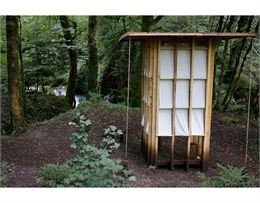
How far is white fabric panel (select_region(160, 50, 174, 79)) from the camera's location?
5641 millimetres

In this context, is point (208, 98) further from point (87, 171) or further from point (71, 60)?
point (71, 60)

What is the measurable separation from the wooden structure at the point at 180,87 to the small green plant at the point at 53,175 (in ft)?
4.64

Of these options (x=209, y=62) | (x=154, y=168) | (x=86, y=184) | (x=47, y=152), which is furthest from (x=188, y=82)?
(x=47, y=152)

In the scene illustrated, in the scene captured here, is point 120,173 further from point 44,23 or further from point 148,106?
point 44,23

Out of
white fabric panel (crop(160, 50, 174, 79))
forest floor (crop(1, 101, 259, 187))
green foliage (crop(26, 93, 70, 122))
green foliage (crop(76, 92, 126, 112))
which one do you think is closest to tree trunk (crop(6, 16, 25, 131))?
forest floor (crop(1, 101, 259, 187))

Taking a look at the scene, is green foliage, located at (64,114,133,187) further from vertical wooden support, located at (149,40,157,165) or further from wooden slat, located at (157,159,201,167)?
wooden slat, located at (157,159,201,167)

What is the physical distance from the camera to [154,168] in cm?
586

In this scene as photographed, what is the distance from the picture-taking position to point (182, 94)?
5738mm

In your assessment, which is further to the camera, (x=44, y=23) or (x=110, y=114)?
(x=44, y=23)

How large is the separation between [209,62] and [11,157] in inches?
136

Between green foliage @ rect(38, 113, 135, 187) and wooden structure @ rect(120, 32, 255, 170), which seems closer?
green foliage @ rect(38, 113, 135, 187)

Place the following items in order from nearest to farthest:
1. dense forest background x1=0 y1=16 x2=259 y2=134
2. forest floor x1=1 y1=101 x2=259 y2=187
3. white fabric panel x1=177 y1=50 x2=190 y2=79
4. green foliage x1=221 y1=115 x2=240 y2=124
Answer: forest floor x1=1 y1=101 x2=259 y2=187 < white fabric panel x1=177 y1=50 x2=190 y2=79 < green foliage x1=221 y1=115 x2=240 y2=124 < dense forest background x1=0 y1=16 x2=259 y2=134

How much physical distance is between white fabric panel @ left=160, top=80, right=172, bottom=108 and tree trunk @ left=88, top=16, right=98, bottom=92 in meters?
4.06

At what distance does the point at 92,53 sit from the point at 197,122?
440 centimetres
